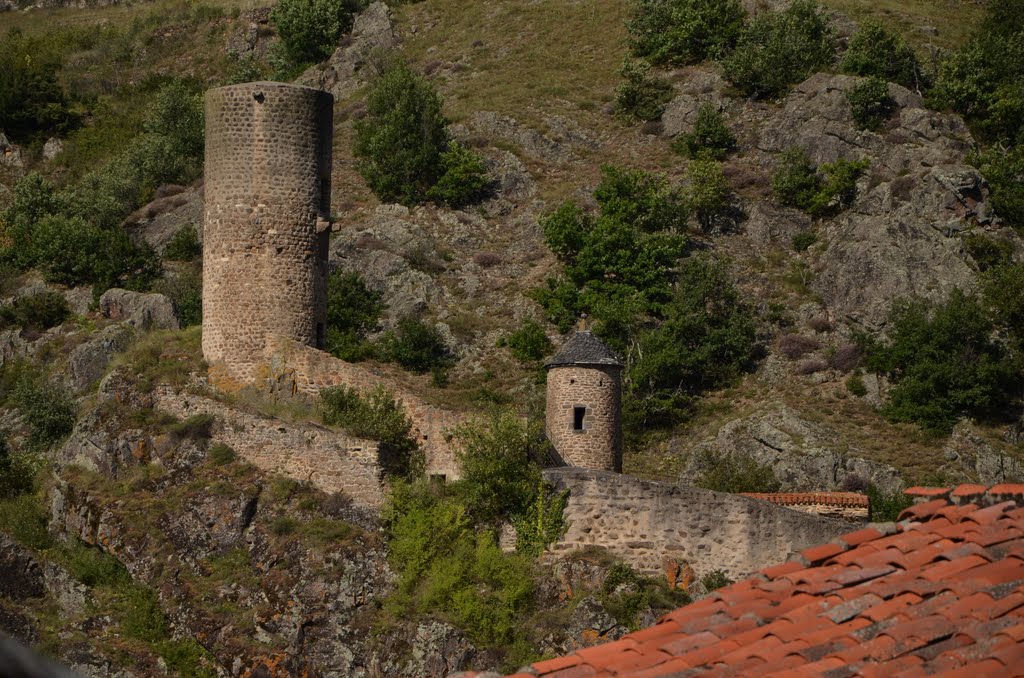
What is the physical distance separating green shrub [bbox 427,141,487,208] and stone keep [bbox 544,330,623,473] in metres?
34.2

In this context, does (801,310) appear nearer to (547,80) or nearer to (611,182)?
(611,182)

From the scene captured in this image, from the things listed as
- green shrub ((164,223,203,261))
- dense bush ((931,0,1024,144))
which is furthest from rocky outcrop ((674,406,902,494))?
green shrub ((164,223,203,261))

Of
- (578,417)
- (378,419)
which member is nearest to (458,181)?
(578,417)

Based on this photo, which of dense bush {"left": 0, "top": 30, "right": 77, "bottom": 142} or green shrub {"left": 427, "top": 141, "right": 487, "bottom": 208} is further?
dense bush {"left": 0, "top": 30, "right": 77, "bottom": 142}

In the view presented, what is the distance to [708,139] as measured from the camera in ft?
242

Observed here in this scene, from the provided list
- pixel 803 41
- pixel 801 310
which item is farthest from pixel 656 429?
pixel 803 41

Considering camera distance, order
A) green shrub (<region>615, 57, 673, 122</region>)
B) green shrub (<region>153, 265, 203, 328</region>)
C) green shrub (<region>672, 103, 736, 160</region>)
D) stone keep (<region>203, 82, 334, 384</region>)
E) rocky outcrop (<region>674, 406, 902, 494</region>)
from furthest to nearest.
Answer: green shrub (<region>615, 57, 673, 122</region>)
green shrub (<region>672, 103, 736, 160</region>)
green shrub (<region>153, 265, 203, 328</region>)
rocky outcrop (<region>674, 406, 902, 494</region>)
stone keep (<region>203, 82, 334, 384</region>)

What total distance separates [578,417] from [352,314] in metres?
25.9

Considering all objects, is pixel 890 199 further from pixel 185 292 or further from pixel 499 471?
pixel 499 471

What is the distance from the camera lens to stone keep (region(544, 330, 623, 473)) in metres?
35.8

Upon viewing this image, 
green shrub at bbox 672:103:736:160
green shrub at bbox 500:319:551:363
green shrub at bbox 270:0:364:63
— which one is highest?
green shrub at bbox 270:0:364:63

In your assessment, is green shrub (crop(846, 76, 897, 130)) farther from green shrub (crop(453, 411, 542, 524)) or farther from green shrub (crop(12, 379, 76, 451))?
green shrub (crop(453, 411, 542, 524))

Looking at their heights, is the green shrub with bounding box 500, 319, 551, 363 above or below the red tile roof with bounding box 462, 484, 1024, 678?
below

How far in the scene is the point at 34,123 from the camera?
8812 cm
